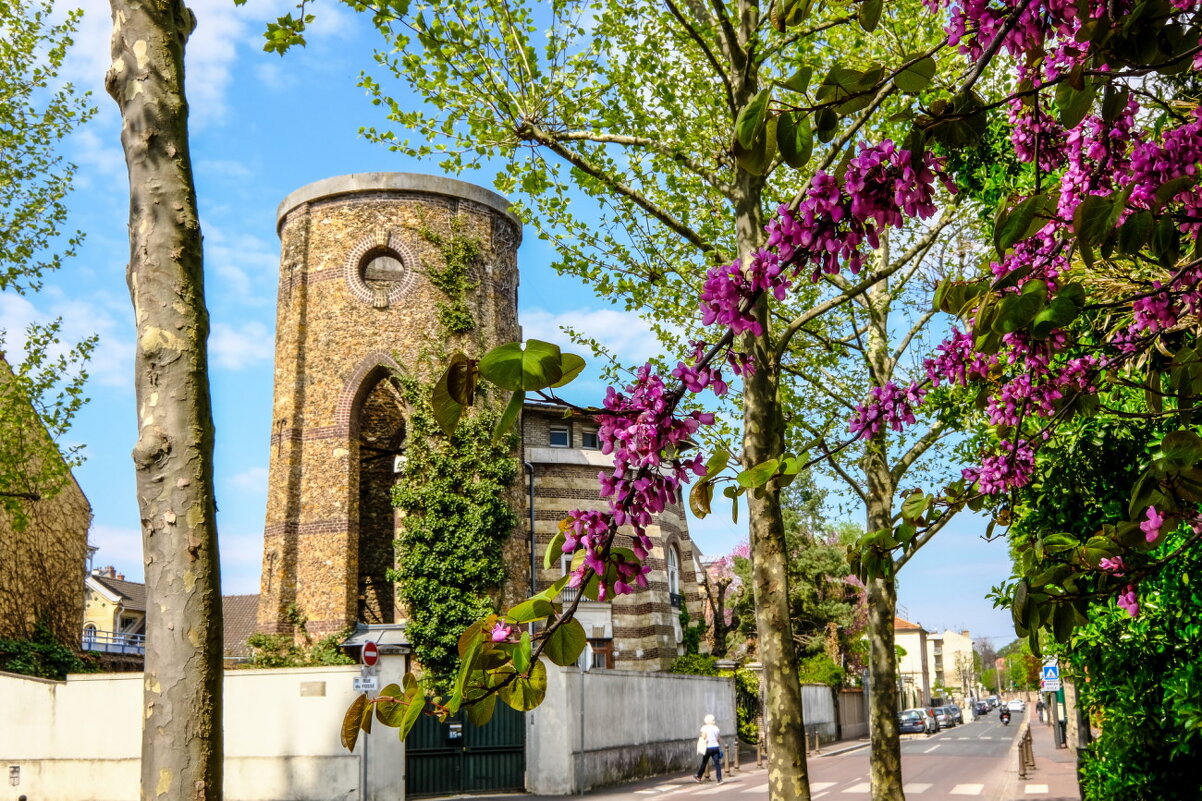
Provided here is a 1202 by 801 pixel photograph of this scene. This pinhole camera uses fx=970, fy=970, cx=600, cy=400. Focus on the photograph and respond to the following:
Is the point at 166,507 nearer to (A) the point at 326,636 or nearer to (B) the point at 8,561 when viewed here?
(A) the point at 326,636

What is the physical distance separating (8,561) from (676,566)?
22.2 metres

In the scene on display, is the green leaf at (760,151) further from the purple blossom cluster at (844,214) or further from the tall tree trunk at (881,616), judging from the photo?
the tall tree trunk at (881,616)

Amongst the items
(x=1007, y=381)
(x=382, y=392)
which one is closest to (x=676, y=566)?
(x=382, y=392)

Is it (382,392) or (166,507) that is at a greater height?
(382,392)

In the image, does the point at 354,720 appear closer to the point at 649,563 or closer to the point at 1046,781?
the point at 1046,781

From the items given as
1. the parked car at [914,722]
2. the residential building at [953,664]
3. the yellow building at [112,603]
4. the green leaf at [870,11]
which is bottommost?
the residential building at [953,664]

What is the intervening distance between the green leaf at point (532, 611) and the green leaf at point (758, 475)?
0.48 metres

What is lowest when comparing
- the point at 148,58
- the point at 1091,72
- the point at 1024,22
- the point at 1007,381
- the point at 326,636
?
the point at 326,636

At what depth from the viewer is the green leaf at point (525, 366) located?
1596 mm

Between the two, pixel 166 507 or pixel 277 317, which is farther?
pixel 277 317

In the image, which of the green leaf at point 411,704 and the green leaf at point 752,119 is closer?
the green leaf at point 752,119

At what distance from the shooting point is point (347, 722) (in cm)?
200

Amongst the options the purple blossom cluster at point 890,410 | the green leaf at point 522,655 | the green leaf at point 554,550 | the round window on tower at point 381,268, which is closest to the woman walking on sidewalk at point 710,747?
the round window on tower at point 381,268

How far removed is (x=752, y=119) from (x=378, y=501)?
30680mm
